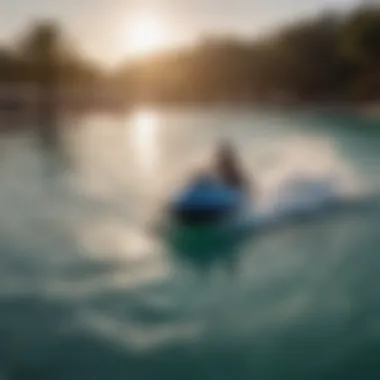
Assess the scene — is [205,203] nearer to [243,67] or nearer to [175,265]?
[175,265]

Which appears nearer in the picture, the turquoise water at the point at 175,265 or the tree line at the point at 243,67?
the turquoise water at the point at 175,265

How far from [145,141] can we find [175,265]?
24 centimetres

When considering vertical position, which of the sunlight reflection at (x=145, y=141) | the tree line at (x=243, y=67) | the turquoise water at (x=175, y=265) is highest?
the tree line at (x=243, y=67)

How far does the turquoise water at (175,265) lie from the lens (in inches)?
43.0

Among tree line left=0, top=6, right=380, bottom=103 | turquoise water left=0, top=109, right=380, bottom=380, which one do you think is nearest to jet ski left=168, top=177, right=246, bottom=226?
turquoise water left=0, top=109, right=380, bottom=380

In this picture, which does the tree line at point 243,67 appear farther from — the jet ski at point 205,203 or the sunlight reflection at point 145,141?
the jet ski at point 205,203

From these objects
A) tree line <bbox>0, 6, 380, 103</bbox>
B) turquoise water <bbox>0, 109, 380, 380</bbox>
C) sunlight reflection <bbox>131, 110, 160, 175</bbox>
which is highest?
tree line <bbox>0, 6, 380, 103</bbox>

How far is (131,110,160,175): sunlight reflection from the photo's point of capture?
1.19m

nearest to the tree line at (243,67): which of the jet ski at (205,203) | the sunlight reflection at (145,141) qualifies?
the sunlight reflection at (145,141)

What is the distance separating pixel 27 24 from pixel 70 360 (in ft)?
1.99

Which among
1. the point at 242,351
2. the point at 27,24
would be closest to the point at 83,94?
the point at 27,24

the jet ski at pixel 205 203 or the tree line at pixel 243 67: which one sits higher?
the tree line at pixel 243 67

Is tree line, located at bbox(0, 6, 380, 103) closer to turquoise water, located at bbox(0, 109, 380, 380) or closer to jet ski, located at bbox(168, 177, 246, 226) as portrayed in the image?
turquoise water, located at bbox(0, 109, 380, 380)

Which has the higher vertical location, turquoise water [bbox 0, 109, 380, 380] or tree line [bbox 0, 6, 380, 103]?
tree line [bbox 0, 6, 380, 103]
